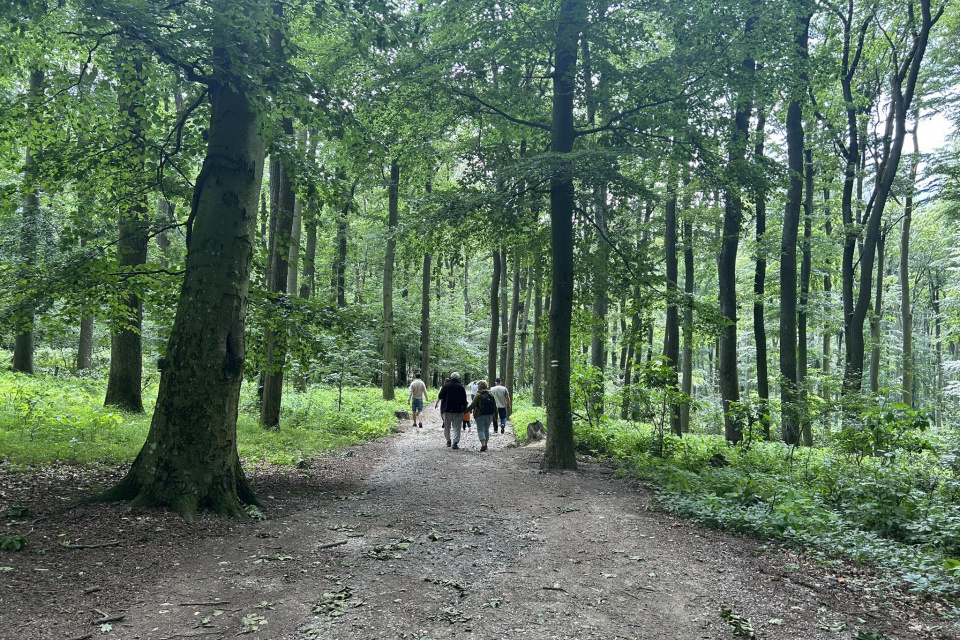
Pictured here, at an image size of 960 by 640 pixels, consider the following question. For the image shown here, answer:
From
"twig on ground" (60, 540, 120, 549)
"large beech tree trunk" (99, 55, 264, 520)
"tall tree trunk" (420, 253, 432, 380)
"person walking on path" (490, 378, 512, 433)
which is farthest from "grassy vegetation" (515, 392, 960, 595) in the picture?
"tall tree trunk" (420, 253, 432, 380)

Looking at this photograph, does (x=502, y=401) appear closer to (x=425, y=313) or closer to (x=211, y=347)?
(x=425, y=313)

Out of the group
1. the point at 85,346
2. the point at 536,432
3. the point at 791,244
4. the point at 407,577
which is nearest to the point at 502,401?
the point at 536,432

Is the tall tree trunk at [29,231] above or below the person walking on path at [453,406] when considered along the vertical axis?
above

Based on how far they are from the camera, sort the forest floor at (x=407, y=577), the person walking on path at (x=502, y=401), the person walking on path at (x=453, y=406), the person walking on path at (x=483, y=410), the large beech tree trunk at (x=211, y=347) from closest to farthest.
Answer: the forest floor at (x=407, y=577) → the large beech tree trunk at (x=211, y=347) → the person walking on path at (x=483, y=410) → the person walking on path at (x=453, y=406) → the person walking on path at (x=502, y=401)

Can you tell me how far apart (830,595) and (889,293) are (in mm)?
40772

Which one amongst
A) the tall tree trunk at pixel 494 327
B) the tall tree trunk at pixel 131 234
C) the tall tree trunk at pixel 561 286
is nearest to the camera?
the tall tree trunk at pixel 131 234

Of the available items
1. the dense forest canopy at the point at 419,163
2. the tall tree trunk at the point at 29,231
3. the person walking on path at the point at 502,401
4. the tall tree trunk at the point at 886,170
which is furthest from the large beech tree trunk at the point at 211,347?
the tall tree trunk at the point at 886,170

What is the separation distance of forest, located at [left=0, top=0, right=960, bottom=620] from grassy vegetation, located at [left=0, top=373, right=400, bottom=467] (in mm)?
87

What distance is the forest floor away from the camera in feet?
11.7

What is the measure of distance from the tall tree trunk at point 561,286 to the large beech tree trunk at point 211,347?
5341mm

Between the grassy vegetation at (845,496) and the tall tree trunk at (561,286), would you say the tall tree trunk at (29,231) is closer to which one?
the tall tree trunk at (561,286)

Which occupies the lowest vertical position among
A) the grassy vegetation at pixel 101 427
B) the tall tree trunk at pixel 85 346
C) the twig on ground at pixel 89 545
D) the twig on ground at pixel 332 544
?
the twig on ground at pixel 332 544

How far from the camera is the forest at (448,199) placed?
5.79 m

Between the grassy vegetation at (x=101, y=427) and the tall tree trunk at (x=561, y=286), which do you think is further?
the tall tree trunk at (x=561, y=286)
